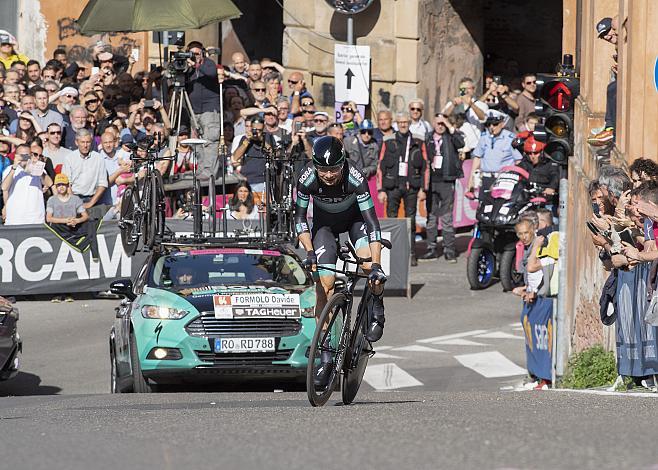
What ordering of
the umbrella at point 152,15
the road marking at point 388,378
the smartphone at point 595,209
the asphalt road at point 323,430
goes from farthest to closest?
the umbrella at point 152,15 < the road marking at point 388,378 < the smartphone at point 595,209 < the asphalt road at point 323,430

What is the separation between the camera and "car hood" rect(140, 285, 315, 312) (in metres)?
15.4

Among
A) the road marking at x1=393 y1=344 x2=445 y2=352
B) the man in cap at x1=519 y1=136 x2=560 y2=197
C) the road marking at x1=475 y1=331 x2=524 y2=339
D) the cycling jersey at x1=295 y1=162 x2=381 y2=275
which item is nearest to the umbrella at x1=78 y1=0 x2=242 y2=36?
the man in cap at x1=519 y1=136 x2=560 y2=197

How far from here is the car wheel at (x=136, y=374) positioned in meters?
15.5

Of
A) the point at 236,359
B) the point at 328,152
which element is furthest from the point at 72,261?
the point at 328,152

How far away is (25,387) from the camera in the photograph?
18125mm

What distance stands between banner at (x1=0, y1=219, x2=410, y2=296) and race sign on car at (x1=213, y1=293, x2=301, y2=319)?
7314 mm

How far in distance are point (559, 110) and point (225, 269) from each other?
14.5 ft

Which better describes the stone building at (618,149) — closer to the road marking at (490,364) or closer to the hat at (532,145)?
the road marking at (490,364)

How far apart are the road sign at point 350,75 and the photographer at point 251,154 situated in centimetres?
446

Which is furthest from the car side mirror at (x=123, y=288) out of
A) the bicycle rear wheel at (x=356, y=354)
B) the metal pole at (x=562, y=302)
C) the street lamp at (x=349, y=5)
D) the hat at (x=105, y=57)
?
the street lamp at (x=349, y=5)

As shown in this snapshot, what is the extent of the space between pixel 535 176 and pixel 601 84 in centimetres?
233

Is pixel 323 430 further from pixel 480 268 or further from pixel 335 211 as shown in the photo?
pixel 480 268

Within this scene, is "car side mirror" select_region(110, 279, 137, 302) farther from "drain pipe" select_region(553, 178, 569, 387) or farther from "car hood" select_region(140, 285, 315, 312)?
"drain pipe" select_region(553, 178, 569, 387)

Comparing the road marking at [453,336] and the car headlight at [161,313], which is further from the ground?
the car headlight at [161,313]
